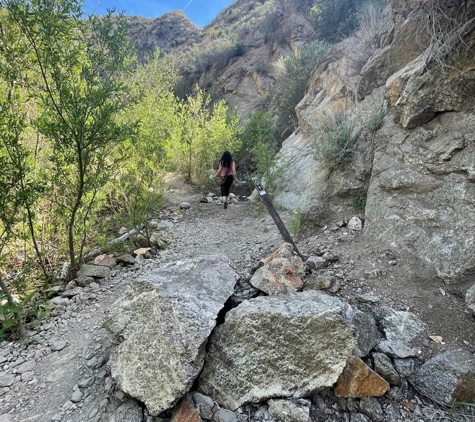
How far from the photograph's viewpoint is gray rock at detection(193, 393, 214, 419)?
1794mm

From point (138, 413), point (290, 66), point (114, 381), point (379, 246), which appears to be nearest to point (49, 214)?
point (114, 381)

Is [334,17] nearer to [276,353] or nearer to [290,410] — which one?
[276,353]

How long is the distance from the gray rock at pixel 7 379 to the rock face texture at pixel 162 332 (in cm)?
86

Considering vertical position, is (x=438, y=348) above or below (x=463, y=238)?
below

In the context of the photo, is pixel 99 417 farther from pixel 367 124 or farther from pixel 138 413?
pixel 367 124

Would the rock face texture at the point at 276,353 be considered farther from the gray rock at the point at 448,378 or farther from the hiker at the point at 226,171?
the hiker at the point at 226,171

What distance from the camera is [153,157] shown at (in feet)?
14.2

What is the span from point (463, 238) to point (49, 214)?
4514mm

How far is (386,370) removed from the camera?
191 cm

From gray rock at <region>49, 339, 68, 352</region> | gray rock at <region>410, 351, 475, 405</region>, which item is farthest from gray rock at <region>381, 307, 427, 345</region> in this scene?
gray rock at <region>49, 339, 68, 352</region>

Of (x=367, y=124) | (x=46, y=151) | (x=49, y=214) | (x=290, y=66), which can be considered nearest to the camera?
(x=46, y=151)

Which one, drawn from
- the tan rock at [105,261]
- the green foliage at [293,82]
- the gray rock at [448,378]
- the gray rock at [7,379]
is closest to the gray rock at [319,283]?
the gray rock at [448,378]

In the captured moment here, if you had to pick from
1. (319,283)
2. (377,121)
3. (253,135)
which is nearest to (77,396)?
(319,283)

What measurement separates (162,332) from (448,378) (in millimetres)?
1883
